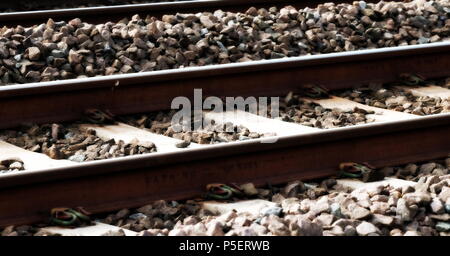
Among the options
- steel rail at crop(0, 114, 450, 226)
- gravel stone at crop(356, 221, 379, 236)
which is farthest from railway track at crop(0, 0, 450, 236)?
gravel stone at crop(356, 221, 379, 236)

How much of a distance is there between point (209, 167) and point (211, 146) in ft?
0.43

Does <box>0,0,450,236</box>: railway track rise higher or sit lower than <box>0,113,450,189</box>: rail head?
lower

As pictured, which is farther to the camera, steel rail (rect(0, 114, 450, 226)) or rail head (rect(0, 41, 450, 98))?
rail head (rect(0, 41, 450, 98))

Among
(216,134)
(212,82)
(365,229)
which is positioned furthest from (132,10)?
(365,229)

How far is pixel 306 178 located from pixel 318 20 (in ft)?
11.1

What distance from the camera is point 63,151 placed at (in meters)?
6.54

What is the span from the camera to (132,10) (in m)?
9.98

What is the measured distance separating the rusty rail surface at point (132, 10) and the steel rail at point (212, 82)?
7.56 feet

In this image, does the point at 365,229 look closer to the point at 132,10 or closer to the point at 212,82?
the point at 212,82

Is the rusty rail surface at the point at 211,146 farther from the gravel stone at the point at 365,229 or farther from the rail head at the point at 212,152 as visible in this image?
the gravel stone at the point at 365,229

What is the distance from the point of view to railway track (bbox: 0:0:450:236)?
18.8 ft

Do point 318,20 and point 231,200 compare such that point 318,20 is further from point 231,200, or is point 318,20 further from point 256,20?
point 231,200

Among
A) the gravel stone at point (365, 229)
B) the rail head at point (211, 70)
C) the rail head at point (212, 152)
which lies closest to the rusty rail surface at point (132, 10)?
the rail head at point (211, 70)

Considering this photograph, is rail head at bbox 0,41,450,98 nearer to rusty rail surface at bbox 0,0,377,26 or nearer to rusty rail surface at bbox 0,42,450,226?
rusty rail surface at bbox 0,42,450,226
